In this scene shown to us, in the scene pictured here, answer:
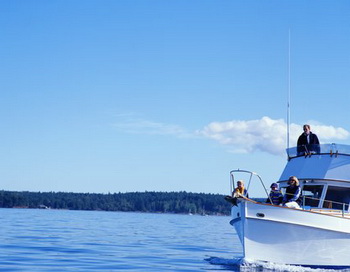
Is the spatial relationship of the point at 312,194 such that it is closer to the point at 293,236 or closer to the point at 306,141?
Answer: the point at 306,141

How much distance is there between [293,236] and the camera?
21.5m

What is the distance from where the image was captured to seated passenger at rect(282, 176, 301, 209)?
22.0 metres

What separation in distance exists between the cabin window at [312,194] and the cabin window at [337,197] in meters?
0.30

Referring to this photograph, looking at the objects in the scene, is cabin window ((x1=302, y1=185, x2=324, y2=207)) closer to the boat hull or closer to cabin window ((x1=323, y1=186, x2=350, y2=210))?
cabin window ((x1=323, y1=186, x2=350, y2=210))

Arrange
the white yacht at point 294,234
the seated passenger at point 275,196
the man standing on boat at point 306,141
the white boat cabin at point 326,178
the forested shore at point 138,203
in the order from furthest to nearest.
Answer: the forested shore at point 138,203, the man standing on boat at point 306,141, the white boat cabin at point 326,178, the seated passenger at point 275,196, the white yacht at point 294,234

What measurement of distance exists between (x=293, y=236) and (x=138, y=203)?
160 m

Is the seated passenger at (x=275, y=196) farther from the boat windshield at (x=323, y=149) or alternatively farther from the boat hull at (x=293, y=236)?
the boat windshield at (x=323, y=149)

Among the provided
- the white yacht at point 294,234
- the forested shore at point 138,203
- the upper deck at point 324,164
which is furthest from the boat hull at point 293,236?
the forested shore at point 138,203

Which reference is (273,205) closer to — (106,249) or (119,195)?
(106,249)

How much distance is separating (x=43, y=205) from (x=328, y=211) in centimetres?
15398

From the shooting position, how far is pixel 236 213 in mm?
23609

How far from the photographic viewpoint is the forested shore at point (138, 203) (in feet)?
535

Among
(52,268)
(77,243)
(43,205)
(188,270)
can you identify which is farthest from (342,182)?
(43,205)

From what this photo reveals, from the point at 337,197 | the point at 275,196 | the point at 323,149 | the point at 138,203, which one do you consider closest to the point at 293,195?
the point at 275,196
